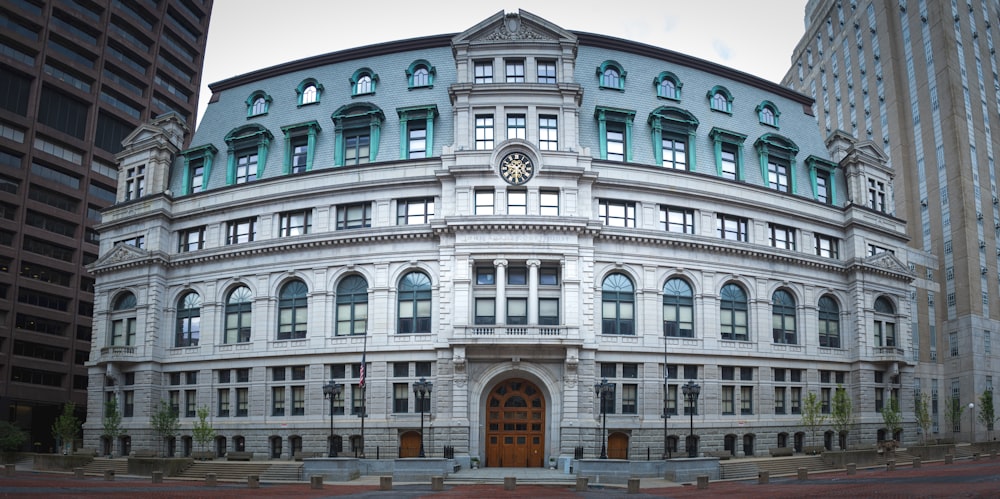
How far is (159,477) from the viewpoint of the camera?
144 ft

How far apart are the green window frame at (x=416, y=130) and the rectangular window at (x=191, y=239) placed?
1743 cm

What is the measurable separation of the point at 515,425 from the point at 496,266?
34.1 ft

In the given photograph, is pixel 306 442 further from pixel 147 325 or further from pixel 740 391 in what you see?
pixel 740 391

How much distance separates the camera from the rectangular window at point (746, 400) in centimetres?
5712

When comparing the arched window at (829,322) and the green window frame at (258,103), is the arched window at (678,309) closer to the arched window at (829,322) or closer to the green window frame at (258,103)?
the arched window at (829,322)

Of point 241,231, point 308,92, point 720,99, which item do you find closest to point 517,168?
point 308,92

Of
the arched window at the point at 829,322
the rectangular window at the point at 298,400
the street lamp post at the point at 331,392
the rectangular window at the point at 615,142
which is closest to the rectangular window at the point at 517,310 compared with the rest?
the street lamp post at the point at 331,392

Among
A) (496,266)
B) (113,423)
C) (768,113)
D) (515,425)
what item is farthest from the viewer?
(768,113)

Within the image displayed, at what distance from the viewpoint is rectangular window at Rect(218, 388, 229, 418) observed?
57.9 metres

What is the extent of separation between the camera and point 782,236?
61.7 m

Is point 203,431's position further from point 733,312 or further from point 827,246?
point 827,246

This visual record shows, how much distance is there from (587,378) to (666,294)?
29.2 ft

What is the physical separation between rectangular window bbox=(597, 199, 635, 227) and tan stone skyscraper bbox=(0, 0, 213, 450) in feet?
182

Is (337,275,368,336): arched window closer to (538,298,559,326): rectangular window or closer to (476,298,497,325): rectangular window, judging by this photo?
(476,298,497,325): rectangular window
